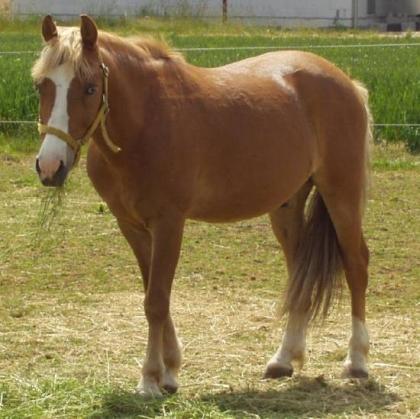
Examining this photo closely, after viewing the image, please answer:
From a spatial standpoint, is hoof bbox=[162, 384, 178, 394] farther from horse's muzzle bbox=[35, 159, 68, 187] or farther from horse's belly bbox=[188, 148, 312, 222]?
horse's muzzle bbox=[35, 159, 68, 187]

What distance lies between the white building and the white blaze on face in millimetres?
35979

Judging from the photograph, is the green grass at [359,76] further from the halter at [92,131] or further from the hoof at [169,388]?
the hoof at [169,388]

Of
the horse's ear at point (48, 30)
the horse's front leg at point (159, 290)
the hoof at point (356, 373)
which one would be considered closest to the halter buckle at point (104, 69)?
the horse's ear at point (48, 30)

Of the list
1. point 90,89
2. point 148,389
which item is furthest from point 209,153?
point 148,389

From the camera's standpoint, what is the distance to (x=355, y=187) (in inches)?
222

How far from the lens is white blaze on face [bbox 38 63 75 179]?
4.34 meters

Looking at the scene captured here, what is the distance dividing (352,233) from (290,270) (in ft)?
1.23

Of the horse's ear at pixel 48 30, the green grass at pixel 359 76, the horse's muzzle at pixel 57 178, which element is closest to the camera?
→ the horse's muzzle at pixel 57 178

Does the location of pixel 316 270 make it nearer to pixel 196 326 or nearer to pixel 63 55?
pixel 196 326

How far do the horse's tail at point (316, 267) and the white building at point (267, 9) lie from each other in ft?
115

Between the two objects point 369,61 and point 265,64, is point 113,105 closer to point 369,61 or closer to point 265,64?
point 265,64

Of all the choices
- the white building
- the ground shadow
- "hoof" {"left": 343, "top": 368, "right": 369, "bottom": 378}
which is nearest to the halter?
the ground shadow

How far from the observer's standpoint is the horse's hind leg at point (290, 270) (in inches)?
213

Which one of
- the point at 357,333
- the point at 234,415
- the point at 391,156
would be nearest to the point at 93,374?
the point at 234,415
